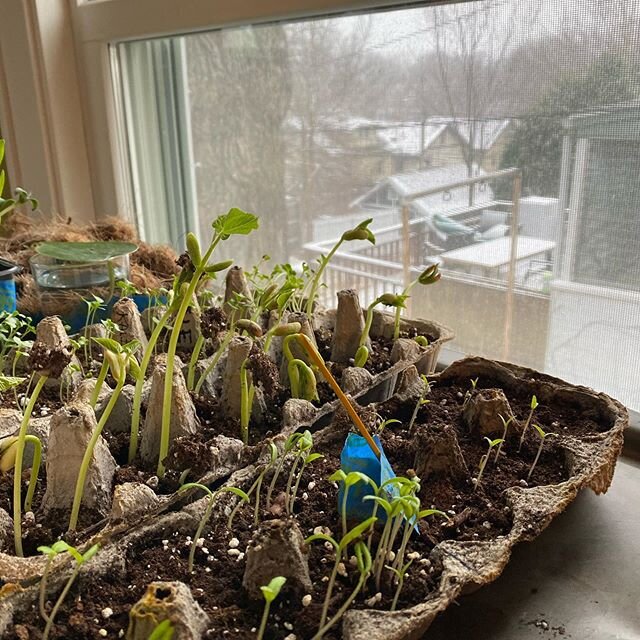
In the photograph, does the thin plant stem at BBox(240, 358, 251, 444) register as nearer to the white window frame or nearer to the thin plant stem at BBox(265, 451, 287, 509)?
the thin plant stem at BBox(265, 451, 287, 509)

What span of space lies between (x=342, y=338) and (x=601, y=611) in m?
0.50

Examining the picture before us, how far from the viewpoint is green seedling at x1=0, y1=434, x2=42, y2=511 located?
2.17 ft

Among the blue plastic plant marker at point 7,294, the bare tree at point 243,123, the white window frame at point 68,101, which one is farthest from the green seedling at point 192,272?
the white window frame at point 68,101

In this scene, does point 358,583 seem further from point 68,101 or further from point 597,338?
point 68,101

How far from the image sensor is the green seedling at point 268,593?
48 cm

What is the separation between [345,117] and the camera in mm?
1251

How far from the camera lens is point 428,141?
1128mm

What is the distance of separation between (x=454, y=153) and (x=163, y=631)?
2.84 feet

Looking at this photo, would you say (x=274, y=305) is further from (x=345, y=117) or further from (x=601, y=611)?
(x=601, y=611)

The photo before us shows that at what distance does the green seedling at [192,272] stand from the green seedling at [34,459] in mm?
A: 126

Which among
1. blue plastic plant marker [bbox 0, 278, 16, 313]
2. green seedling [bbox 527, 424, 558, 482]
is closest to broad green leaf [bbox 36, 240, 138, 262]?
blue plastic plant marker [bbox 0, 278, 16, 313]

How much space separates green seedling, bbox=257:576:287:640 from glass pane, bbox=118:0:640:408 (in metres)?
0.70

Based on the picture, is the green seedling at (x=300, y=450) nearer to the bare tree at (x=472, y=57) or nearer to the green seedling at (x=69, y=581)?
the green seedling at (x=69, y=581)

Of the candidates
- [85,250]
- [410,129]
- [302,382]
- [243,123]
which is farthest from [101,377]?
[243,123]
